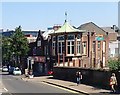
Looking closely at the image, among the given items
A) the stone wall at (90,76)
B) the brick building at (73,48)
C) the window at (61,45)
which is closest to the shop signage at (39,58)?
the brick building at (73,48)

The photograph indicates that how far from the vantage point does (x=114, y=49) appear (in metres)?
84.8

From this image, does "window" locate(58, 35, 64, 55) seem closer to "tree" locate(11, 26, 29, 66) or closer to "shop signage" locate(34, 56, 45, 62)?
"shop signage" locate(34, 56, 45, 62)

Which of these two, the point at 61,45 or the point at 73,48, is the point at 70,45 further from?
the point at 61,45

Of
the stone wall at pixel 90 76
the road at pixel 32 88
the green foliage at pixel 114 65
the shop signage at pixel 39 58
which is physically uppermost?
the green foliage at pixel 114 65

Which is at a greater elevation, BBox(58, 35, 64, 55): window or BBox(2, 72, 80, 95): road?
BBox(58, 35, 64, 55): window

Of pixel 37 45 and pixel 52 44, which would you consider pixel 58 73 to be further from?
pixel 37 45

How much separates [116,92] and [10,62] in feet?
280

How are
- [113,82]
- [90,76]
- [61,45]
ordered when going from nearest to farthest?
[113,82] < [90,76] < [61,45]

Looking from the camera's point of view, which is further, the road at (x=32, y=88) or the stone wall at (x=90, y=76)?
the stone wall at (x=90, y=76)

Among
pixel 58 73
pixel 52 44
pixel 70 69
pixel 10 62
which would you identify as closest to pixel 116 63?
pixel 70 69

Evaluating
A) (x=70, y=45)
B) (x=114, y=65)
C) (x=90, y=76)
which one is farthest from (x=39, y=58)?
(x=114, y=65)

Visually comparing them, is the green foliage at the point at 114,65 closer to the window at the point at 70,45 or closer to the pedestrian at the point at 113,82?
the pedestrian at the point at 113,82

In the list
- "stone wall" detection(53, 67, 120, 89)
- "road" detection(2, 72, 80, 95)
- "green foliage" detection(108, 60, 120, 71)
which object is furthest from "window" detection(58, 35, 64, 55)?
"green foliage" detection(108, 60, 120, 71)

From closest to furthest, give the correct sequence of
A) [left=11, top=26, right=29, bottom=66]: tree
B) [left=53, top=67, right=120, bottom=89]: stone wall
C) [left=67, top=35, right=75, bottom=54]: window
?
[left=53, top=67, right=120, bottom=89]: stone wall, [left=67, top=35, right=75, bottom=54]: window, [left=11, top=26, right=29, bottom=66]: tree
